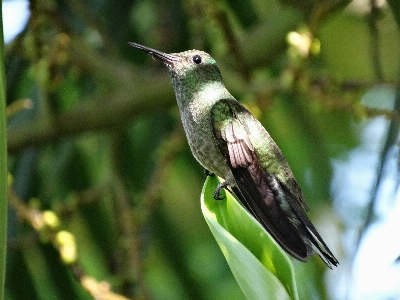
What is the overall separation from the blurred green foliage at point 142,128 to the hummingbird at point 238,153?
28cm

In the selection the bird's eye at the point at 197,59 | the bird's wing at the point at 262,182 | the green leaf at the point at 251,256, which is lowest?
the green leaf at the point at 251,256

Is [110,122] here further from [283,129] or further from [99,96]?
[283,129]

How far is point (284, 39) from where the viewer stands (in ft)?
6.15

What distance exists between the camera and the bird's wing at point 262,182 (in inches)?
39.1

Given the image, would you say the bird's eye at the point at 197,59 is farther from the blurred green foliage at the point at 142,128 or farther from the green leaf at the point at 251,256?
the green leaf at the point at 251,256

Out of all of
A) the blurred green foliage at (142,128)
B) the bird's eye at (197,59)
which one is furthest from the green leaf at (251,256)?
the blurred green foliage at (142,128)

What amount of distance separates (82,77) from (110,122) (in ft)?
1.34

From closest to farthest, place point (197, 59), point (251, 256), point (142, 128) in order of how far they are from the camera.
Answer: point (251, 256)
point (197, 59)
point (142, 128)

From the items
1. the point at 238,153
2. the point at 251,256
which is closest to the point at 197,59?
the point at 238,153

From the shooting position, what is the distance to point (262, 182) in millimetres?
1159

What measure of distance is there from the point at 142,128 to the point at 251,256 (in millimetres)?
1609

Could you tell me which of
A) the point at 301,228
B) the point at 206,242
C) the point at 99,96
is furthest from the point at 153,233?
the point at 301,228

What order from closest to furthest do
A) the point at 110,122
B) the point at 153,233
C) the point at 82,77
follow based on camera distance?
1. the point at 110,122
2. the point at 153,233
3. the point at 82,77

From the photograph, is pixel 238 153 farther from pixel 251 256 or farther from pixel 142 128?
pixel 142 128
